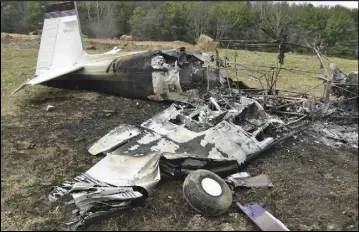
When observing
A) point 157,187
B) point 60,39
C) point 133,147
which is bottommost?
point 157,187

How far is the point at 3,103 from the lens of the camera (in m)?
10.3

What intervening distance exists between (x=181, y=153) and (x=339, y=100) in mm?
3815

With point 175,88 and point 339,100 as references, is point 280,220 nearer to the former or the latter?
point 339,100

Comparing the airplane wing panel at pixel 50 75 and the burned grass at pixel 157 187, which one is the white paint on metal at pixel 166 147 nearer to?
the burned grass at pixel 157 187

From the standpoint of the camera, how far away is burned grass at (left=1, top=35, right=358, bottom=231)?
5230 mm

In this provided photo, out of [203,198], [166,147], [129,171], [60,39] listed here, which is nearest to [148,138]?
[166,147]

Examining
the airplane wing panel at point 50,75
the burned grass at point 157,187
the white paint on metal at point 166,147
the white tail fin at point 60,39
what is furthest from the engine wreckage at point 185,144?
the white tail fin at point 60,39

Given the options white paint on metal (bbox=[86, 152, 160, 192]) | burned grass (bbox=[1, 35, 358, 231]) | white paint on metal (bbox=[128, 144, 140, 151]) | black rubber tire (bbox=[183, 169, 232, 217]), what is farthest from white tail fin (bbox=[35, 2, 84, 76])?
black rubber tire (bbox=[183, 169, 232, 217])

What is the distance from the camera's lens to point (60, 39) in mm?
11703

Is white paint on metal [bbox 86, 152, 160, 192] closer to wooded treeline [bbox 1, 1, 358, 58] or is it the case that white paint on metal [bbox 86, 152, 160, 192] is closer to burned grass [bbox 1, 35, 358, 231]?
burned grass [bbox 1, 35, 358, 231]

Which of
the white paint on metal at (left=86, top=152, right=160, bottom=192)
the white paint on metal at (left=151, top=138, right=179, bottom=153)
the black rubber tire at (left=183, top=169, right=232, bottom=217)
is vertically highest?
the white paint on metal at (left=151, top=138, right=179, bottom=153)

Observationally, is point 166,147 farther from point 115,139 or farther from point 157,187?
point 115,139

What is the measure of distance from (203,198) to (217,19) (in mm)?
12759

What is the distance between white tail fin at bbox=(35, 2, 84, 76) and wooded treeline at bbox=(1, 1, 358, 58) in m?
0.79
